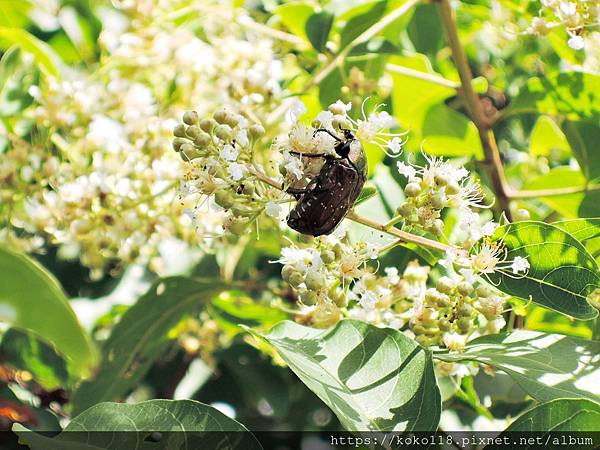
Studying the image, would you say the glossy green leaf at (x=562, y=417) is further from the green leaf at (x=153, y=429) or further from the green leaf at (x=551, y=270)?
the green leaf at (x=153, y=429)

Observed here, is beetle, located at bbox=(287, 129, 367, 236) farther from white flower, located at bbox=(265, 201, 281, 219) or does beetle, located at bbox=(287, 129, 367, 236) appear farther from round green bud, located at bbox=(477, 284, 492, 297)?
round green bud, located at bbox=(477, 284, 492, 297)

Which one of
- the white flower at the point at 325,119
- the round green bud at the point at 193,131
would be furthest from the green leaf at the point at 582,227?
the round green bud at the point at 193,131

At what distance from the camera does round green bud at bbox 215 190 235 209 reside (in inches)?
53.2

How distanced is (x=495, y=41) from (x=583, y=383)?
201cm

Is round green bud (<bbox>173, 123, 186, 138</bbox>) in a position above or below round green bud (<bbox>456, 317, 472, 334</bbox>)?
above

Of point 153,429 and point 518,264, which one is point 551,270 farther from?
point 153,429

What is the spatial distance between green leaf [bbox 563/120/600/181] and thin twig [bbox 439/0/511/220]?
0.20 meters

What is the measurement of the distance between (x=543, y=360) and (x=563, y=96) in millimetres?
965

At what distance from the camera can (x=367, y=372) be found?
135 centimetres

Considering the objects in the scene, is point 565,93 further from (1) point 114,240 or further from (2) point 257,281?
(1) point 114,240

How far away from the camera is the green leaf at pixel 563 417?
1.15 metres

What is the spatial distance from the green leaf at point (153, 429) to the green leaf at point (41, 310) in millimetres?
246

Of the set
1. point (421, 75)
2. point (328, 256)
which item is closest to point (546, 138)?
point (421, 75)

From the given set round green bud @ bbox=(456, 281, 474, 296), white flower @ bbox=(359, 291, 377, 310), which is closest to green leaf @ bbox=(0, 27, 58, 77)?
white flower @ bbox=(359, 291, 377, 310)
